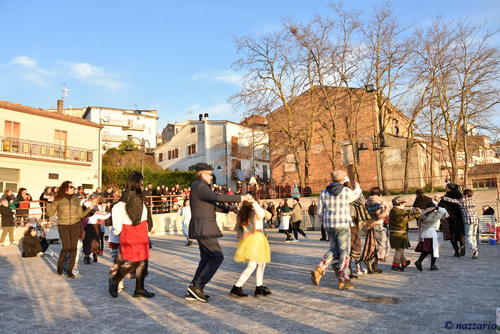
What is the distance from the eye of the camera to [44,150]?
101 feet

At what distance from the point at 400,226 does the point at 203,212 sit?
14.7 feet

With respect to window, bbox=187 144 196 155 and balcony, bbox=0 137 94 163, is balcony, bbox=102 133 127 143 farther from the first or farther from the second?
balcony, bbox=0 137 94 163

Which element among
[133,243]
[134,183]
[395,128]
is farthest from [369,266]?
[395,128]

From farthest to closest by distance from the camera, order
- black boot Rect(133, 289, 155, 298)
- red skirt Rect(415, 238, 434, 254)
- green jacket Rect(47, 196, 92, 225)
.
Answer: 1. red skirt Rect(415, 238, 434, 254)
2. green jacket Rect(47, 196, 92, 225)
3. black boot Rect(133, 289, 155, 298)

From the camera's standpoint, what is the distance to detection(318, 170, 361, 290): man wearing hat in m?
6.38

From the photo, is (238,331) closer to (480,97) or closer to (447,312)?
(447,312)

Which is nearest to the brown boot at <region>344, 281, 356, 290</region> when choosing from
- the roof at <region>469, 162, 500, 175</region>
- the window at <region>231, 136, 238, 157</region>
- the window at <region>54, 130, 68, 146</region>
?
the window at <region>54, 130, 68, 146</region>

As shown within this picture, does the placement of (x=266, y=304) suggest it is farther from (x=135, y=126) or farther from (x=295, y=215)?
(x=135, y=126)

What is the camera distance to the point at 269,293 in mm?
6043

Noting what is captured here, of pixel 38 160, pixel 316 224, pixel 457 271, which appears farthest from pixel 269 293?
pixel 38 160

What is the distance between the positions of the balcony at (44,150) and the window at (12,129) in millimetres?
615

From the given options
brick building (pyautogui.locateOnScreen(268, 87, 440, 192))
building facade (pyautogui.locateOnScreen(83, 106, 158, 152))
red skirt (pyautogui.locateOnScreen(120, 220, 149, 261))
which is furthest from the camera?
building facade (pyautogui.locateOnScreen(83, 106, 158, 152))

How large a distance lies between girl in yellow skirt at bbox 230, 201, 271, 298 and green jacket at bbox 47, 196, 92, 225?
Answer: 3790mm

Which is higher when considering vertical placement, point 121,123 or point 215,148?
point 121,123
